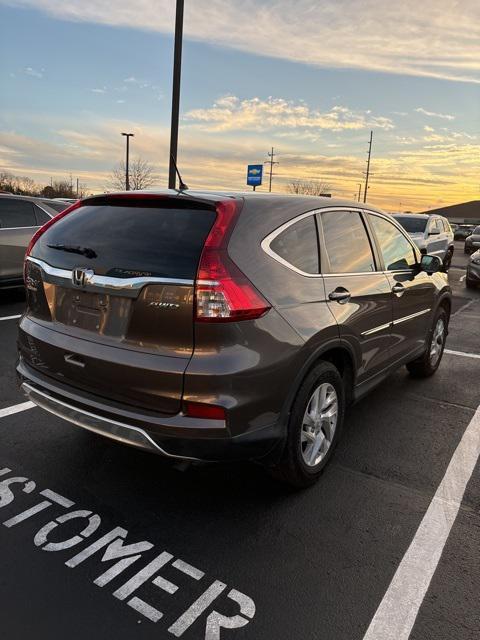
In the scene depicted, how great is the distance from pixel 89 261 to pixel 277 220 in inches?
41.1

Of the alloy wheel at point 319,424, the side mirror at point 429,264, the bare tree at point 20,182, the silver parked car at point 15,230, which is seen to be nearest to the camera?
the alloy wheel at point 319,424

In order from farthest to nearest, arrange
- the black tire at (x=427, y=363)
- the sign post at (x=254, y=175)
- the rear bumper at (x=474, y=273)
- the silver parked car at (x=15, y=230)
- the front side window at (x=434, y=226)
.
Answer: the sign post at (x=254, y=175) < the front side window at (x=434, y=226) < the rear bumper at (x=474, y=273) < the silver parked car at (x=15, y=230) < the black tire at (x=427, y=363)

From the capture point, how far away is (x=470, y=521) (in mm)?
2818

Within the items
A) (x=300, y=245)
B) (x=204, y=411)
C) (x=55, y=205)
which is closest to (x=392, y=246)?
(x=300, y=245)

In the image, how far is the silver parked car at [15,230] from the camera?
7.96m

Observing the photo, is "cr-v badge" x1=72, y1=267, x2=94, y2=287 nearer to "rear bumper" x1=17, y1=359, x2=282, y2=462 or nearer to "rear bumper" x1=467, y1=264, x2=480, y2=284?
"rear bumper" x1=17, y1=359, x2=282, y2=462

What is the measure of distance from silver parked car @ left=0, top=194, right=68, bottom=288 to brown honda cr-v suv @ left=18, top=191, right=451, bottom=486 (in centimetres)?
526

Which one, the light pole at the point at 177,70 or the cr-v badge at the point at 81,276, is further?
the light pole at the point at 177,70

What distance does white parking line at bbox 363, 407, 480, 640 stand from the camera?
6.86 ft

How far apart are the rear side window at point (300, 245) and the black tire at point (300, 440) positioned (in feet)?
1.97

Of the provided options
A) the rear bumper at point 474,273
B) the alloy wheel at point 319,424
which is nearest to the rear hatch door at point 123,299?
the alloy wheel at point 319,424

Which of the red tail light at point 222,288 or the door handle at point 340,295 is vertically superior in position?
the red tail light at point 222,288

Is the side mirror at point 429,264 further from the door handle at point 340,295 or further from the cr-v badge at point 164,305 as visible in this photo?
the cr-v badge at point 164,305

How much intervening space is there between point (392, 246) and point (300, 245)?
5.12 ft
